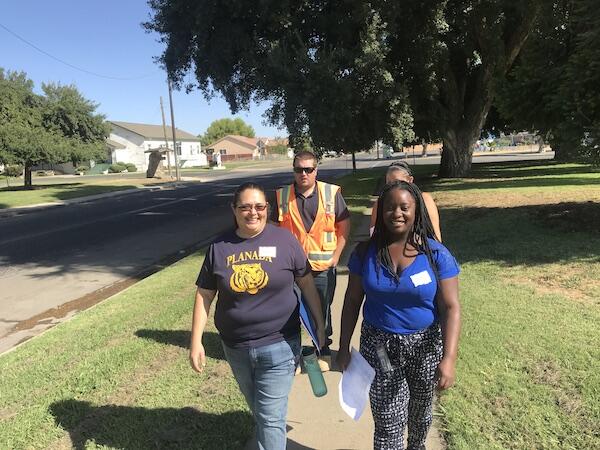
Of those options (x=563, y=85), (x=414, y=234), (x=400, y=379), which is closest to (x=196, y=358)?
(x=400, y=379)

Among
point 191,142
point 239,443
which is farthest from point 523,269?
point 191,142

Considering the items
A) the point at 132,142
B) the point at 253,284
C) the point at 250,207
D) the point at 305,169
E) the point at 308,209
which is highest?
the point at 132,142

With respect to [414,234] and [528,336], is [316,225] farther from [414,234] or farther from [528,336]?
[528,336]

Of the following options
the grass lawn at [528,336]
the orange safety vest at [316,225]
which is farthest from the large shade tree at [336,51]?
the orange safety vest at [316,225]

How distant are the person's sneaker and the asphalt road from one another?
12.1ft

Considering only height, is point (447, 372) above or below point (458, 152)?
below

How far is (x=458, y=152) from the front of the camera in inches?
851

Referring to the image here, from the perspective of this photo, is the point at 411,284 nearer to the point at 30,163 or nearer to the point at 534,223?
the point at 534,223

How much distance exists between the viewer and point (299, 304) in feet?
8.75

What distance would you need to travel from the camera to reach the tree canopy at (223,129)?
5276 inches

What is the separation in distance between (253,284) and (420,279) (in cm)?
77

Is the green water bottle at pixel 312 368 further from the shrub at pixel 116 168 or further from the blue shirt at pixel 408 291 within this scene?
the shrub at pixel 116 168

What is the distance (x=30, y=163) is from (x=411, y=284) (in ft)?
113

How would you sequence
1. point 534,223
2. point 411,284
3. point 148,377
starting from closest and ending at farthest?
point 411,284
point 148,377
point 534,223
